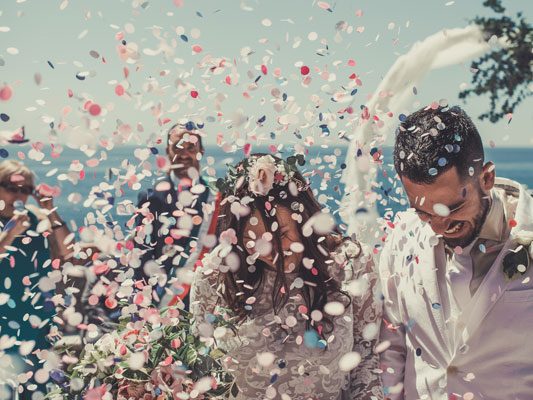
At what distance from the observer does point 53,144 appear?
85.2 inches

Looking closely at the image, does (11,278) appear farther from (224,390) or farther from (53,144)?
(224,390)

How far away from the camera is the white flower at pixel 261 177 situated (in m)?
2.27

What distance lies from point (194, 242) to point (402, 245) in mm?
1560

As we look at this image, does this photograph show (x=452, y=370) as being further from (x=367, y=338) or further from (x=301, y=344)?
(x=301, y=344)

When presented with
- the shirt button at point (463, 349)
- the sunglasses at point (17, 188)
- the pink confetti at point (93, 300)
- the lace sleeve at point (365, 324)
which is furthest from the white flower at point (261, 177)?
the sunglasses at point (17, 188)

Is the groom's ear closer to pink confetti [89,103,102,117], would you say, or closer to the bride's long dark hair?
the bride's long dark hair

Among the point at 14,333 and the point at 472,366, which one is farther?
the point at 14,333

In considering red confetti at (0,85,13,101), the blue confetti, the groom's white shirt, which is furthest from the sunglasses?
the groom's white shirt

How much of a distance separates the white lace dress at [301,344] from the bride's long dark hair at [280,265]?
3cm

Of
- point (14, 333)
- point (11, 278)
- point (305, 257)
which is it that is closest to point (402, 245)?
point (305, 257)

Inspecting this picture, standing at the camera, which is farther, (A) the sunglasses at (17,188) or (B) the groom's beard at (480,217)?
(A) the sunglasses at (17,188)

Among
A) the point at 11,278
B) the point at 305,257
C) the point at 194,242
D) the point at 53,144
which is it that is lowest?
the point at 11,278

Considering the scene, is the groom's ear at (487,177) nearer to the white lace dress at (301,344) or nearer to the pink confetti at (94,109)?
the white lace dress at (301,344)

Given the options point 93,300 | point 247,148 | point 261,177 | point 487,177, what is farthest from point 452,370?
point 93,300
